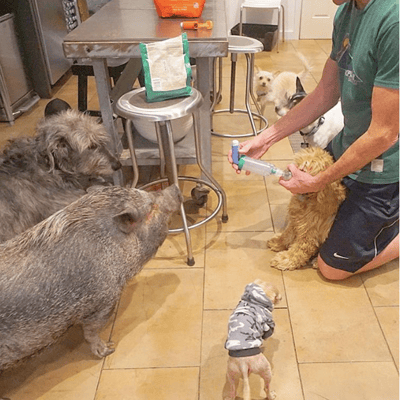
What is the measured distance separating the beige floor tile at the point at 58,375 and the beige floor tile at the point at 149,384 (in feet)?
0.18

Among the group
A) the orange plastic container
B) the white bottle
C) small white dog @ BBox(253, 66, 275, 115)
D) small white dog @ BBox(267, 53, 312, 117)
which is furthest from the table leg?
small white dog @ BBox(253, 66, 275, 115)

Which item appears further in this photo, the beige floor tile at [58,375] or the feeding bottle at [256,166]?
the feeding bottle at [256,166]

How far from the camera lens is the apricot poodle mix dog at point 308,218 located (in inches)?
67.7

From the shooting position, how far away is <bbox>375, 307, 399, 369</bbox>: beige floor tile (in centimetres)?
160

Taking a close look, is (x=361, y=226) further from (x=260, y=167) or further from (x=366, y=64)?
(x=366, y=64)

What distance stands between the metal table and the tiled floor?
599mm

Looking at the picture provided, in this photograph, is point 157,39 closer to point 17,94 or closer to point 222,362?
point 222,362

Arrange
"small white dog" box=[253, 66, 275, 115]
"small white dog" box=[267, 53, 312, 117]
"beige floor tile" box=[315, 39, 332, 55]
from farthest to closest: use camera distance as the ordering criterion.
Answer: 1. "beige floor tile" box=[315, 39, 332, 55]
2. "small white dog" box=[253, 66, 275, 115]
3. "small white dog" box=[267, 53, 312, 117]

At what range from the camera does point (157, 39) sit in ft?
5.76

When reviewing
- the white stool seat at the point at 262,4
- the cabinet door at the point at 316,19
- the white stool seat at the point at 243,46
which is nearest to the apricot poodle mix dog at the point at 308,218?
the white stool seat at the point at 243,46

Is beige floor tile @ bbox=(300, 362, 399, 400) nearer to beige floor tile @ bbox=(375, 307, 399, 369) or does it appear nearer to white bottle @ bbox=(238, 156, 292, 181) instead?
beige floor tile @ bbox=(375, 307, 399, 369)

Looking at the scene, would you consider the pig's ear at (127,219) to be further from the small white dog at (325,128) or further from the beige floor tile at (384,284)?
the small white dog at (325,128)

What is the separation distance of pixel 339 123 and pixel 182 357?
1.52 meters

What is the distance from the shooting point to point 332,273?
1849 mm
